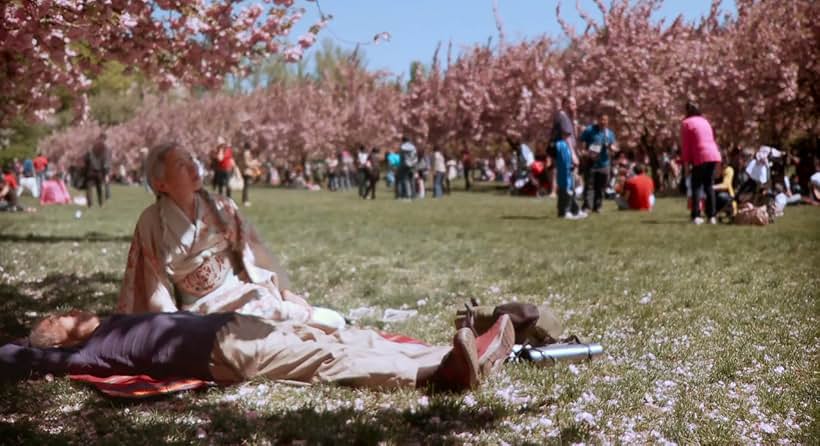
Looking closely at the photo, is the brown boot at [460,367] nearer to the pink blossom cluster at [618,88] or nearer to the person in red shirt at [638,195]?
the pink blossom cluster at [618,88]

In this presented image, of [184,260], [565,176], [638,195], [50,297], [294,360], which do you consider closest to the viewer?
[294,360]

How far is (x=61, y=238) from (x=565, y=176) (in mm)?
8655

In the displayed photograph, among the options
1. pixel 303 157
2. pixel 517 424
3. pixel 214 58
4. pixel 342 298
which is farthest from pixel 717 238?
pixel 303 157

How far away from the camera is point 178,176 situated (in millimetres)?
5102

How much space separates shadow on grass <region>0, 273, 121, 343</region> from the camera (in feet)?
20.6

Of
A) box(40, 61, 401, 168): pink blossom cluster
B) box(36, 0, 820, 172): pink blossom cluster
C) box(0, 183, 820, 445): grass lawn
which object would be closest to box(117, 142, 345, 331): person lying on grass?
box(0, 183, 820, 445): grass lawn

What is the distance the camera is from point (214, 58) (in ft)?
32.6

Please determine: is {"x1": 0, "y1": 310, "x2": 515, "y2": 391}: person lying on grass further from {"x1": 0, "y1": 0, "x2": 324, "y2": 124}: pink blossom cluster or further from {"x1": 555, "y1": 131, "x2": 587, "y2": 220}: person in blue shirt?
{"x1": 555, "y1": 131, "x2": 587, "y2": 220}: person in blue shirt

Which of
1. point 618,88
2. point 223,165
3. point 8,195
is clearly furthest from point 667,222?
point 618,88

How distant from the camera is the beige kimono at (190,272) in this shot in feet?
16.6

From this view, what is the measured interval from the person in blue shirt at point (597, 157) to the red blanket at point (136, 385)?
13.1 metres

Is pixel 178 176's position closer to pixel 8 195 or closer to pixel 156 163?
pixel 156 163

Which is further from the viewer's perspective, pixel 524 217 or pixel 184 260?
pixel 524 217

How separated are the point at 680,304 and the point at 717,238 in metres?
4.89
